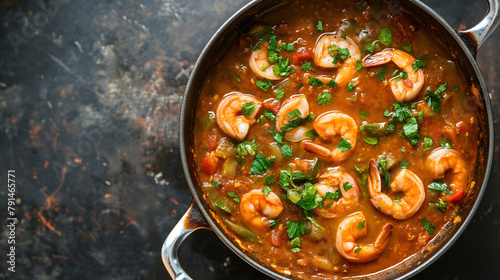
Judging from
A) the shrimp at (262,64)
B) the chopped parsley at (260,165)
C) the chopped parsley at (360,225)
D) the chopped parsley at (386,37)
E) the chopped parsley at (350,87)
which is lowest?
the chopped parsley at (360,225)

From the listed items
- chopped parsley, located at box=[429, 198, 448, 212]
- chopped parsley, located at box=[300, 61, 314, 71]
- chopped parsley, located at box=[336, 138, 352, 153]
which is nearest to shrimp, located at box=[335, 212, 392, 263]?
chopped parsley, located at box=[429, 198, 448, 212]

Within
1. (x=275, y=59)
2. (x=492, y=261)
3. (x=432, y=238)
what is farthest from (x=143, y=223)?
(x=492, y=261)

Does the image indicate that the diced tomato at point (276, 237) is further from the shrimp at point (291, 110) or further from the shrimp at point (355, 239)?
the shrimp at point (291, 110)

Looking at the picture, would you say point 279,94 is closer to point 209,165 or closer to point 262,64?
point 262,64

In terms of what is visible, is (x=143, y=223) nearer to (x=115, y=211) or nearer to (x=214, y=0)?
(x=115, y=211)

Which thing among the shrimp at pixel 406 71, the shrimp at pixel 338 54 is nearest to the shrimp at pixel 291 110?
the shrimp at pixel 338 54

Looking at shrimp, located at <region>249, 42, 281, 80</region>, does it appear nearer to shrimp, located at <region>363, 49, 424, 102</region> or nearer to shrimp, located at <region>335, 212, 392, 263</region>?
shrimp, located at <region>363, 49, 424, 102</region>
